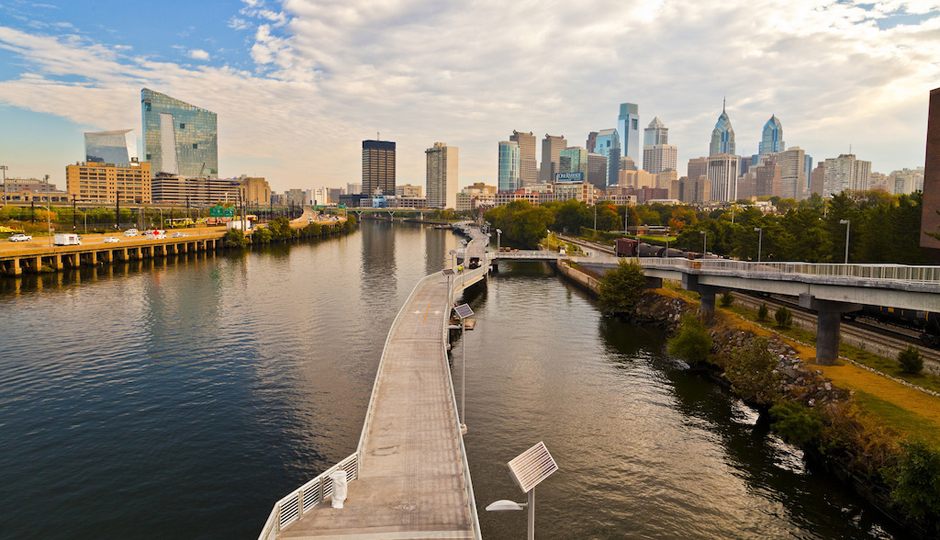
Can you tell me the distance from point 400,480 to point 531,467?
9099 millimetres

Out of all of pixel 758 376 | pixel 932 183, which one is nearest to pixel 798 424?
pixel 758 376

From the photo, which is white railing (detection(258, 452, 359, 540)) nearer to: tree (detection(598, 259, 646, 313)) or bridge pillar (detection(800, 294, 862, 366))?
bridge pillar (detection(800, 294, 862, 366))

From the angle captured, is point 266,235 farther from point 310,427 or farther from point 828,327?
point 828,327

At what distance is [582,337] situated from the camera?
56.4 meters

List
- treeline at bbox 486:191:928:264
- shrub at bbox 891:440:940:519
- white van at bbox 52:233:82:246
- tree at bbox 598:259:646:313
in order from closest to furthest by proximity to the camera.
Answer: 1. shrub at bbox 891:440:940:519
2. treeline at bbox 486:191:928:264
3. tree at bbox 598:259:646:313
4. white van at bbox 52:233:82:246

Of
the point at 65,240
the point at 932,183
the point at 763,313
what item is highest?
the point at 932,183

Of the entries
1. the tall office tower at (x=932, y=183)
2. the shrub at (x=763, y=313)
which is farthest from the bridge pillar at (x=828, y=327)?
the tall office tower at (x=932, y=183)

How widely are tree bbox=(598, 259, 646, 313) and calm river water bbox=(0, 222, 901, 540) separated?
3162 millimetres

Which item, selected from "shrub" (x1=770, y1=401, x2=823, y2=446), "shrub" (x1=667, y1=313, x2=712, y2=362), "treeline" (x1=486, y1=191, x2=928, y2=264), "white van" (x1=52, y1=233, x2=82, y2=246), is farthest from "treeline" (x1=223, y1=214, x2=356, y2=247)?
"shrub" (x1=770, y1=401, x2=823, y2=446)

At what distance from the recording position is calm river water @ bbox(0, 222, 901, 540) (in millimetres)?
23625

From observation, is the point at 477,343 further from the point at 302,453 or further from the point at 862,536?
the point at 862,536

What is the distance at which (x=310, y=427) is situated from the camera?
3189 cm

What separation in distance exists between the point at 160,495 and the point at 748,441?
32.7 metres

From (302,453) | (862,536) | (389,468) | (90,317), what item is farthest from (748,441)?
(90,317)
